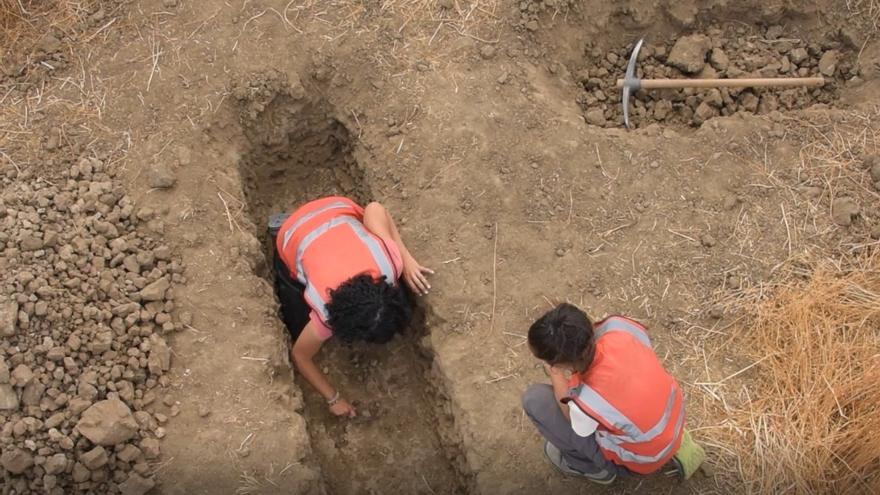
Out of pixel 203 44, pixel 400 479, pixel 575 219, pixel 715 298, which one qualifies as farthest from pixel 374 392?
pixel 203 44

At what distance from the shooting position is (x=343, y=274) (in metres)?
3.68

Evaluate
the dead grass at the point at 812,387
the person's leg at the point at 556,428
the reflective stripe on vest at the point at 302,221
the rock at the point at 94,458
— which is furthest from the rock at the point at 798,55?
the rock at the point at 94,458

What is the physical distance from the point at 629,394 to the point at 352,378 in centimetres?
192

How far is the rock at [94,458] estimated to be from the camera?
3406mm

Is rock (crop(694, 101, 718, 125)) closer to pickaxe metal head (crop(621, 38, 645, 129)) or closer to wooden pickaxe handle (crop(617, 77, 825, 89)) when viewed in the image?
wooden pickaxe handle (crop(617, 77, 825, 89))

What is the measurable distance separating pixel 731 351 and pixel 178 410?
2.60 m

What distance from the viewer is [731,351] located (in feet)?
12.9

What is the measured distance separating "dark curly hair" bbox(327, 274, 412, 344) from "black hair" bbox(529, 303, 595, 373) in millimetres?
802

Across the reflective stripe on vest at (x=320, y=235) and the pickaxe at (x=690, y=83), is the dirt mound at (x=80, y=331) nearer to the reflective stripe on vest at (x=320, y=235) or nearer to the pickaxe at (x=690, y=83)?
the reflective stripe on vest at (x=320, y=235)

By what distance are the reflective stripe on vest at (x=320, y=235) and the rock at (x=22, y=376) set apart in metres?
1.21

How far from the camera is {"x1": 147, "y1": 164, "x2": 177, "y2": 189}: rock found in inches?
161

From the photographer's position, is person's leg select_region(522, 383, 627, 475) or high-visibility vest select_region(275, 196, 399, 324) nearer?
person's leg select_region(522, 383, 627, 475)

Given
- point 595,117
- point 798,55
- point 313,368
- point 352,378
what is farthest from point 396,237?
point 798,55

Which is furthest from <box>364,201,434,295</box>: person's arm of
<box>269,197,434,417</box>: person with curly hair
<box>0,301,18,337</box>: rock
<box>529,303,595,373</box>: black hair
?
<box>0,301,18,337</box>: rock
